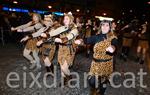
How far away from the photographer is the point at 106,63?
6082 millimetres

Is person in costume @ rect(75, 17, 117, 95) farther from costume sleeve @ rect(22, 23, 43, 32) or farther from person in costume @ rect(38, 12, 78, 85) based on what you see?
costume sleeve @ rect(22, 23, 43, 32)

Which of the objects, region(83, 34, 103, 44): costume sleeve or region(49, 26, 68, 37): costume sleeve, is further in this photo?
region(49, 26, 68, 37): costume sleeve

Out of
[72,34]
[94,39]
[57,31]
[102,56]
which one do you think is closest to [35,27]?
[57,31]

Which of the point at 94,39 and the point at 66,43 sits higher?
the point at 94,39

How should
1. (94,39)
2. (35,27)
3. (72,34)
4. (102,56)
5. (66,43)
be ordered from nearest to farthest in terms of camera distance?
(102,56)
(94,39)
(72,34)
(66,43)
(35,27)

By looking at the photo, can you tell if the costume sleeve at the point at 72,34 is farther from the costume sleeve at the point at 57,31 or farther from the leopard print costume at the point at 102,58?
the leopard print costume at the point at 102,58

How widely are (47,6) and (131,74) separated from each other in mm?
25895

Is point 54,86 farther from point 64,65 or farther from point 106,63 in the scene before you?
point 106,63

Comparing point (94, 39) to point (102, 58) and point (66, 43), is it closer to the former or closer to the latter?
point (102, 58)

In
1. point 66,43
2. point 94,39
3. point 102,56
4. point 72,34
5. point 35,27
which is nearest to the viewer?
point 102,56

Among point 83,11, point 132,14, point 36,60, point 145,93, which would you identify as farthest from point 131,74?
point 132,14

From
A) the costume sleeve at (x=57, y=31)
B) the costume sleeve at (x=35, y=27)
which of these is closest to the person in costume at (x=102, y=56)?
the costume sleeve at (x=57, y=31)

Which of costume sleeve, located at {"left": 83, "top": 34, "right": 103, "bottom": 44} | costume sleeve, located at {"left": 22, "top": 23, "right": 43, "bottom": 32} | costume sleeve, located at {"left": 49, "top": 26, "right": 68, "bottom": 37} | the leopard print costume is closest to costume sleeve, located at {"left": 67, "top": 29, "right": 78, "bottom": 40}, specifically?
costume sleeve, located at {"left": 49, "top": 26, "right": 68, "bottom": 37}

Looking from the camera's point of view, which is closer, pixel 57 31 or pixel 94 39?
pixel 94 39
